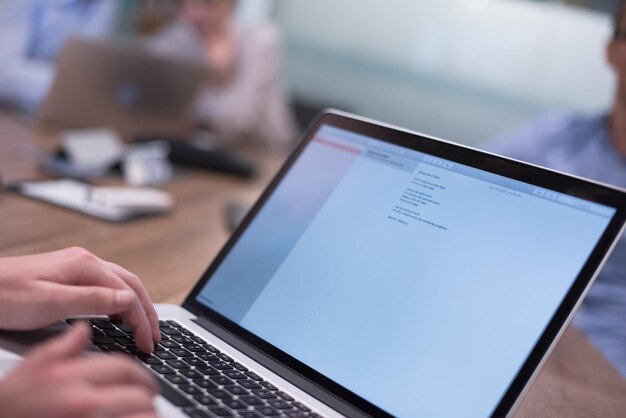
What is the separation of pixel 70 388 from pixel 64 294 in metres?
0.17

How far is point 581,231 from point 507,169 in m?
0.10

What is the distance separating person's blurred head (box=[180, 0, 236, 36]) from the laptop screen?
2207 millimetres

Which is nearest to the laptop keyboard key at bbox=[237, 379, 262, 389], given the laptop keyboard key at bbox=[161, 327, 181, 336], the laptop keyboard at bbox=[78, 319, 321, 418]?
the laptop keyboard at bbox=[78, 319, 321, 418]

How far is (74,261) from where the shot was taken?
0.63 meters

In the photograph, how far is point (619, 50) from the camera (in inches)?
55.5

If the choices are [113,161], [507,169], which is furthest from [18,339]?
[113,161]

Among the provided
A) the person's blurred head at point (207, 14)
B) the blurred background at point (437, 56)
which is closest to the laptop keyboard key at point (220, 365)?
the person's blurred head at point (207, 14)

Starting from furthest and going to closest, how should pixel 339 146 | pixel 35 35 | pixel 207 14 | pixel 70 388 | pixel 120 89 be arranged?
pixel 207 14 → pixel 35 35 → pixel 120 89 → pixel 339 146 → pixel 70 388

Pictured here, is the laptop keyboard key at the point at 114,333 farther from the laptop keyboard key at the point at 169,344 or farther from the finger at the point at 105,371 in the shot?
the finger at the point at 105,371

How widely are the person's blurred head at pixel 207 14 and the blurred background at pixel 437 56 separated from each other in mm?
621

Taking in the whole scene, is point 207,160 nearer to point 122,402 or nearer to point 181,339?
point 181,339

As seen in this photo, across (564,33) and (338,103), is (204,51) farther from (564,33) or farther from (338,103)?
(564,33)

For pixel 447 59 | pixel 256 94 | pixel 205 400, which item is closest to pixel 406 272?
pixel 205 400

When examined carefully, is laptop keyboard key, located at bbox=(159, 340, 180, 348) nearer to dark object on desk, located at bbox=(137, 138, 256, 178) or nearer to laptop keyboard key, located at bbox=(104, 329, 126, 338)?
laptop keyboard key, located at bbox=(104, 329, 126, 338)
